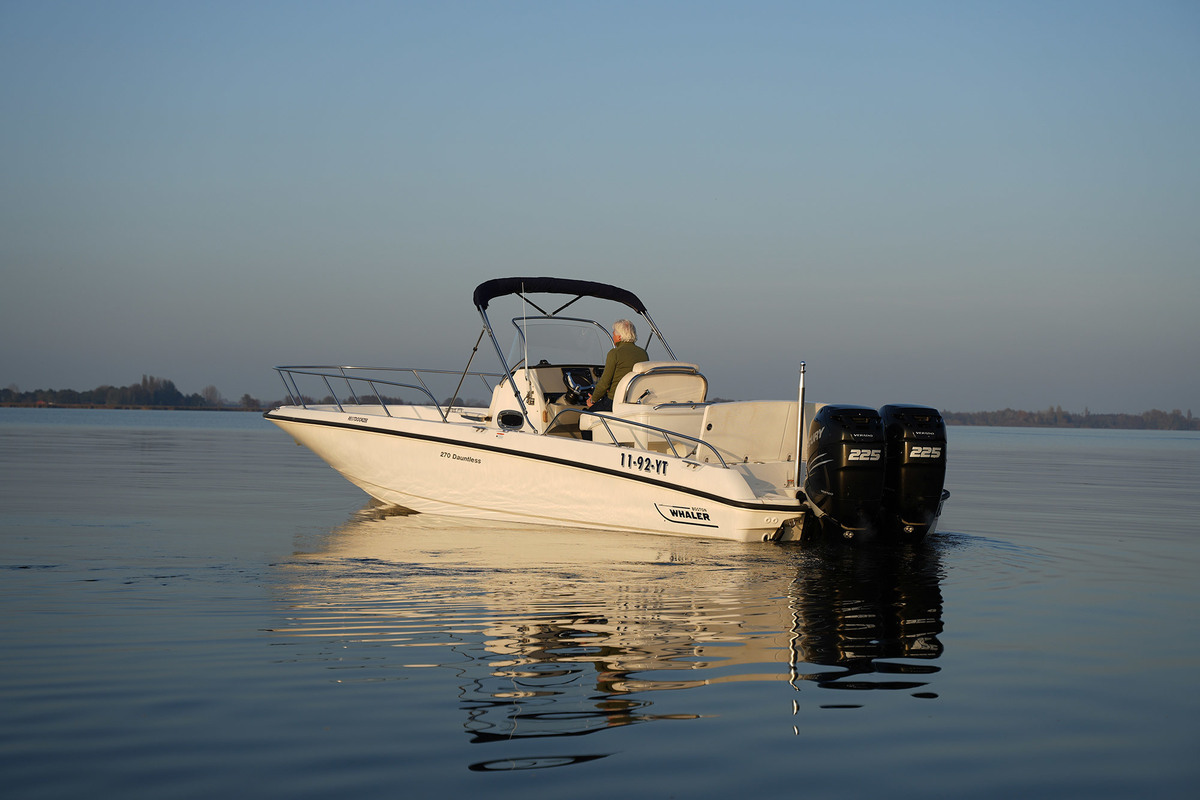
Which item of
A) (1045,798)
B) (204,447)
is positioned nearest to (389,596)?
(1045,798)

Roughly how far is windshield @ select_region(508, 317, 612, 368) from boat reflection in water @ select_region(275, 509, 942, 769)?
9.69ft

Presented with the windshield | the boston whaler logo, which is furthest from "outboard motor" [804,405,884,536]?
the windshield

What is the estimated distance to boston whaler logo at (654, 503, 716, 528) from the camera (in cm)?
812

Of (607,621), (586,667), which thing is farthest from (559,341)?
(586,667)

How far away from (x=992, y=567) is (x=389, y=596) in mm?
4483

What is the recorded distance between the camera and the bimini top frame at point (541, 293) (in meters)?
10.5

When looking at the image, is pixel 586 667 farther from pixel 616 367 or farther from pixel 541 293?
pixel 541 293

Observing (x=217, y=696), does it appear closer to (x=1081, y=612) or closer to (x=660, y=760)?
(x=660, y=760)

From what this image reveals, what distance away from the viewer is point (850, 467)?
7367 mm

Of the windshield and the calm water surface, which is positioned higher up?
the windshield

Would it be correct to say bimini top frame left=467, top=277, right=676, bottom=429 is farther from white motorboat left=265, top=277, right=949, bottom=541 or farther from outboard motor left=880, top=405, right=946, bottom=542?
outboard motor left=880, top=405, right=946, bottom=542

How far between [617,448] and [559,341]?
248cm

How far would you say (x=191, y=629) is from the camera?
475cm

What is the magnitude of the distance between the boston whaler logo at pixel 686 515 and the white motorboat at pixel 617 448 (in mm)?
11
